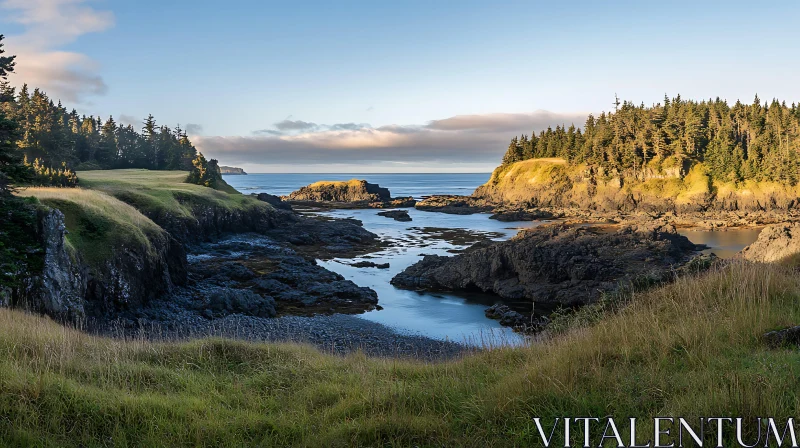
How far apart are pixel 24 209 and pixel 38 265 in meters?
2.41

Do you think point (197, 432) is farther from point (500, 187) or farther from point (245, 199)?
point (500, 187)

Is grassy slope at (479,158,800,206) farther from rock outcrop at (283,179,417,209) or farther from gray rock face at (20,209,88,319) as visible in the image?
gray rock face at (20,209,88,319)

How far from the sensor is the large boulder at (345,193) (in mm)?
130000

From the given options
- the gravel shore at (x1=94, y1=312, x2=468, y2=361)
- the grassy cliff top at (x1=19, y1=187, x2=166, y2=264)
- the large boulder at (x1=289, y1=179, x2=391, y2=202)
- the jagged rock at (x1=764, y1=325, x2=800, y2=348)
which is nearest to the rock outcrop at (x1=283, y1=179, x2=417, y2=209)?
the large boulder at (x1=289, y1=179, x2=391, y2=202)

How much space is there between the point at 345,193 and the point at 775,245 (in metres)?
111

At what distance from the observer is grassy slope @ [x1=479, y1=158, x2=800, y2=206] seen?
83938 millimetres

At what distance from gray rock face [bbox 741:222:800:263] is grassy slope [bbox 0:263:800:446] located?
2625 cm

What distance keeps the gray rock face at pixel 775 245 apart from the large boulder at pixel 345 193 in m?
100.0

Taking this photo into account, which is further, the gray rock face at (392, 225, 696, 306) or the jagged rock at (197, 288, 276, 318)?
the gray rock face at (392, 225, 696, 306)

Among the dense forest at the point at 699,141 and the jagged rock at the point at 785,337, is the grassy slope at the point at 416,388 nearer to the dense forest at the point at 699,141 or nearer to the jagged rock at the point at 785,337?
the jagged rock at the point at 785,337

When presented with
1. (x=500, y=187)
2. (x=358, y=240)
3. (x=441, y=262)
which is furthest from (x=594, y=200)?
(x=441, y=262)

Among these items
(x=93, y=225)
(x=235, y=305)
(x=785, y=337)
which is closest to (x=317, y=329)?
(x=235, y=305)

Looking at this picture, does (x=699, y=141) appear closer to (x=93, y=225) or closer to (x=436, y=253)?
(x=436, y=253)

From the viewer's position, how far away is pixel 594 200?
9819 cm
